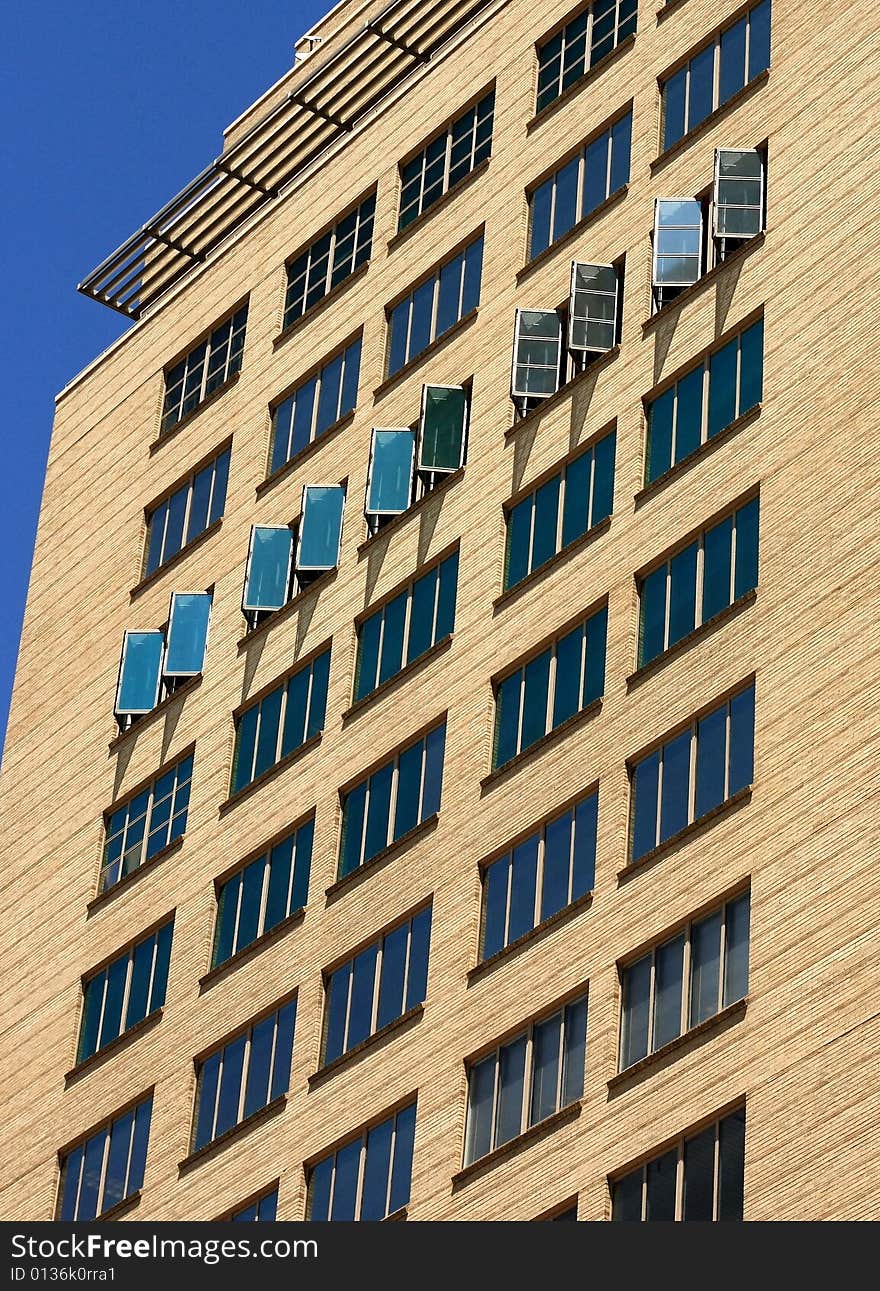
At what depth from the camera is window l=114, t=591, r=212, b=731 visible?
3115 inches

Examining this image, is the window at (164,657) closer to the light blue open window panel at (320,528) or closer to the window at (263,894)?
the light blue open window panel at (320,528)

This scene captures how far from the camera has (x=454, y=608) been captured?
71.2 meters

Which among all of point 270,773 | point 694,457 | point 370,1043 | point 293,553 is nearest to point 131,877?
point 270,773

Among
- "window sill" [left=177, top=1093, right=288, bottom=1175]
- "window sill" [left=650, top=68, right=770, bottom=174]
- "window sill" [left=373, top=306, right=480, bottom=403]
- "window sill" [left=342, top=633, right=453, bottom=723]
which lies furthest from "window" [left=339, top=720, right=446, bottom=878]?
"window sill" [left=650, top=68, right=770, bottom=174]

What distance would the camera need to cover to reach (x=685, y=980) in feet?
198

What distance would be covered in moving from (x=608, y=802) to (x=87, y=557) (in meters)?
26.1

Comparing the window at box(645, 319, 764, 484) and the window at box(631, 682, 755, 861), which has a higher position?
the window at box(645, 319, 764, 484)

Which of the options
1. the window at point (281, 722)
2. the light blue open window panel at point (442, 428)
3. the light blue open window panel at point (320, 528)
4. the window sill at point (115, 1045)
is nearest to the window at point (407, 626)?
the window at point (281, 722)

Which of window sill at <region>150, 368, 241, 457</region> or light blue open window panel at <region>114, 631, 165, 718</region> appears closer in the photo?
light blue open window panel at <region>114, 631, 165, 718</region>

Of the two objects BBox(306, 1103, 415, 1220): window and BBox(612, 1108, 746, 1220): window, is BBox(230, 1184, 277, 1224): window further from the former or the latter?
BBox(612, 1108, 746, 1220): window

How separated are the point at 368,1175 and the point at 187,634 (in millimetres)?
18706

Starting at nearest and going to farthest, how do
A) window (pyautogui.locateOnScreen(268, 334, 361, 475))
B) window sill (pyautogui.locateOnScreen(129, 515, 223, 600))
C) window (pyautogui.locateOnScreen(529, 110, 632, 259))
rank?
window (pyautogui.locateOnScreen(529, 110, 632, 259)), window (pyautogui.locateOnScreen(268, 334, 361, 475)), window sill (pyautogui.locateOnScreen(129, 515, 223, 600))

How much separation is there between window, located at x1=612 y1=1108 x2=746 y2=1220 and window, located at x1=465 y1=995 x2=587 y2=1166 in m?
2.94

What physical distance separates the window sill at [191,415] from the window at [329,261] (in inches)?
84.4
